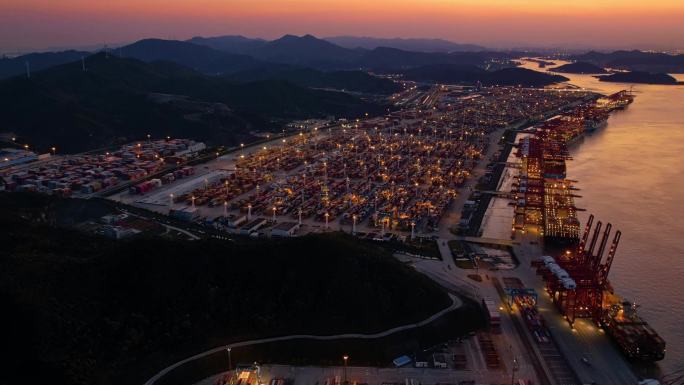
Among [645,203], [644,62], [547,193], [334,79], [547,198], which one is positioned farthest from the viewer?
[644,62]

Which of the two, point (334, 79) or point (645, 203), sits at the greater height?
point (334, 79)

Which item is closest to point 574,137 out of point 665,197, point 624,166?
point 624,166

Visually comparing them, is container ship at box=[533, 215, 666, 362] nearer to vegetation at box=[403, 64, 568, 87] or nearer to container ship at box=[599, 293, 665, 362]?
container ship at box=[599, 293, 665, 362]

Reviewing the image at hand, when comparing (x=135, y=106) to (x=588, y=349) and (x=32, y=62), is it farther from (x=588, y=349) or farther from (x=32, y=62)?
(x=32, y=62)

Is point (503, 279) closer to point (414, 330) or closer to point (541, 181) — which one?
point (414, 330)

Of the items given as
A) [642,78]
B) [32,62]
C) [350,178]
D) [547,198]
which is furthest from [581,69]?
[32,62]

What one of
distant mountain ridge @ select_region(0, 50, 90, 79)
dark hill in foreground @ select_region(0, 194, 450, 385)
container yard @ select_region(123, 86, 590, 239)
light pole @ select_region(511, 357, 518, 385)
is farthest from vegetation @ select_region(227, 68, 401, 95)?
light pole @ select_region(511, 357, 518, 385)
